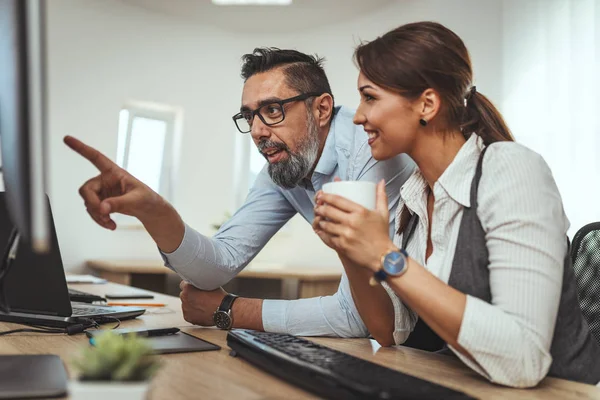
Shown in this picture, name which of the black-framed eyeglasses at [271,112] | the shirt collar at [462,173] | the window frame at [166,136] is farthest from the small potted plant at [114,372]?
the window frame at [166,136]

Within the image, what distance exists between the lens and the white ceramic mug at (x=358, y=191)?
97 cm

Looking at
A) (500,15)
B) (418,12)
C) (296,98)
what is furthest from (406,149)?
(418,12)

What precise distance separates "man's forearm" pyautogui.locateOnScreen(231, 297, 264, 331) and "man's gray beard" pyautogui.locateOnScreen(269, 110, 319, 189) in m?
0.45

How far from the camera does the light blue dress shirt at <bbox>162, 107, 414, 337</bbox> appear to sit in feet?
4.45

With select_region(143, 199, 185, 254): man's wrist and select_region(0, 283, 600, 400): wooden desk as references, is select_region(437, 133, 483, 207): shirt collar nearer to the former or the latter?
select_region(0, 283, 600, 400): wooden desk

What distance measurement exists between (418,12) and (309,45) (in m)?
1.05

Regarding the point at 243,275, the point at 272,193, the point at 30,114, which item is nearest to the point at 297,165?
the point at 272,193

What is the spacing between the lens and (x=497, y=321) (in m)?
0.92

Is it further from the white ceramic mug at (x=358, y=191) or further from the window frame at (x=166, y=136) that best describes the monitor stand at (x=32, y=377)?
the window frame at (x=166, y=136)

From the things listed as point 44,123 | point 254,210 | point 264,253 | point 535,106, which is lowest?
point 264,253

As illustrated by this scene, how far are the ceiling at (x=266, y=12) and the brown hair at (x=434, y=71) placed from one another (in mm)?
3708

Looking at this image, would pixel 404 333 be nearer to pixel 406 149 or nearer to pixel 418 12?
pixel 406 149

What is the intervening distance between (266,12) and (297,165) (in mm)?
3513

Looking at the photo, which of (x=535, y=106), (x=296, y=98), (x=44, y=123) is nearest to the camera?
(x=44, y=123)
